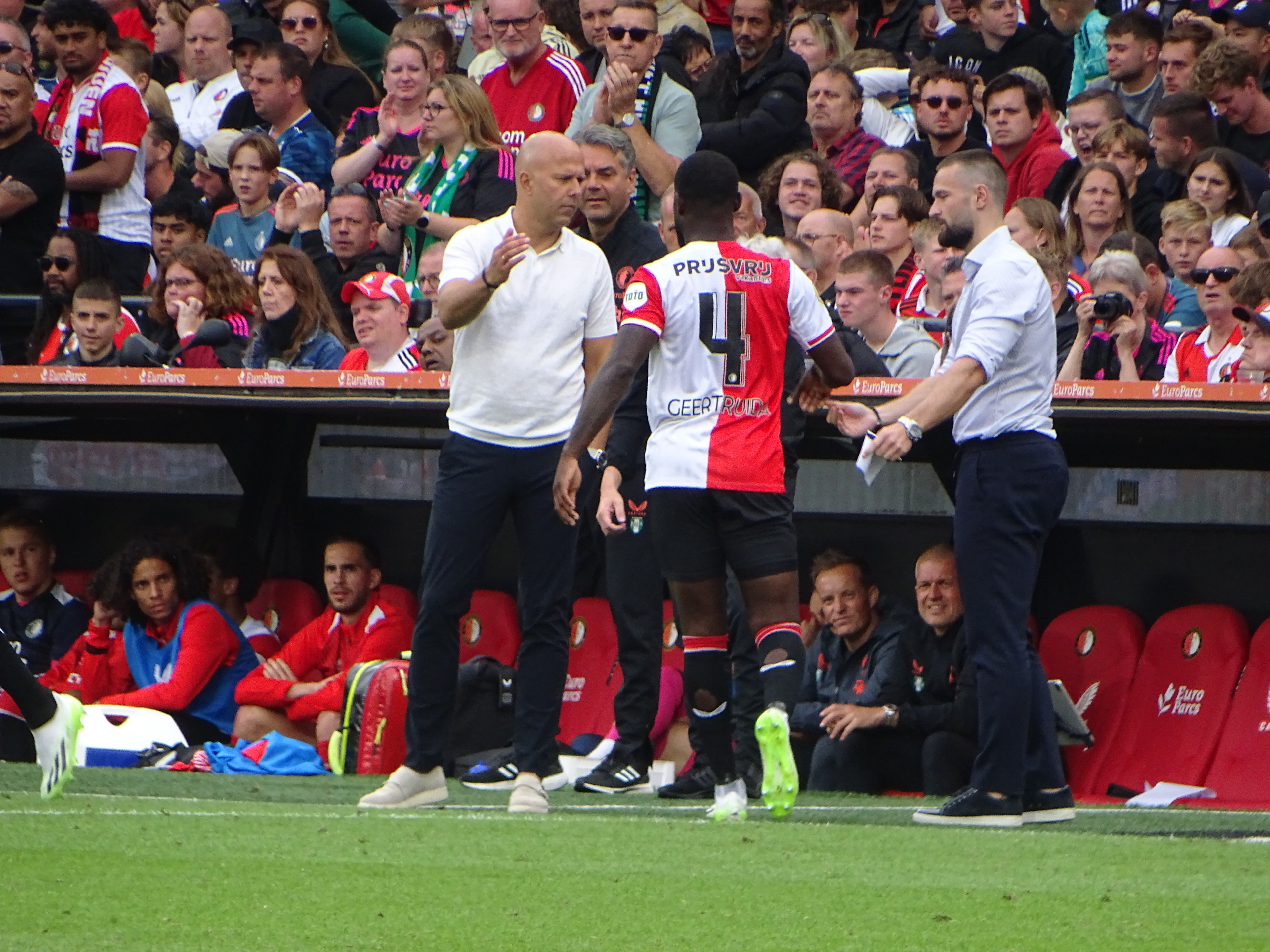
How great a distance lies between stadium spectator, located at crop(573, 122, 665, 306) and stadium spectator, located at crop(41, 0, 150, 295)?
15.3ft

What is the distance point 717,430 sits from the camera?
19.0ft

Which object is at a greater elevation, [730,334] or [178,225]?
[178,225]

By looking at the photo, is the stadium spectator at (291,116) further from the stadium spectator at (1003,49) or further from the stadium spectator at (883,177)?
the stadium spectator at (1003,49)

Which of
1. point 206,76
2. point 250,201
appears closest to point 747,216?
point 250,201

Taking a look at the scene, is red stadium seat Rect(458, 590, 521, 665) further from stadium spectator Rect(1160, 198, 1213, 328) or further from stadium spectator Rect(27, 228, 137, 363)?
stadium spectator Rect(1160, 198, 1213, 328)

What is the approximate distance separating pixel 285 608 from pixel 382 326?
178 cm

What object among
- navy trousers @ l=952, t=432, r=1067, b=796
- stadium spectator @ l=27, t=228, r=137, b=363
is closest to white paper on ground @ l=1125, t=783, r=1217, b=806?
navy trousers @ l=952, t=432, r=1067, b=796

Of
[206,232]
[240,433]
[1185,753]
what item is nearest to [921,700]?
[1185,753]

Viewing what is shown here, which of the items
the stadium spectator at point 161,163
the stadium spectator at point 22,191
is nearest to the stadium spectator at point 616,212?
the stadium spectator at point 22,191

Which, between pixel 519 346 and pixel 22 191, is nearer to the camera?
pixel 519 346

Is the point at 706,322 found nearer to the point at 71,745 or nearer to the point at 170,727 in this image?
the point at 71,745

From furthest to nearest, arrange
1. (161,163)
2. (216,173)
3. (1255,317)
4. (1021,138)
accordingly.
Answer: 1. (161,163)
2. (216,173)
3. (1021,138)
4. (1255,317)

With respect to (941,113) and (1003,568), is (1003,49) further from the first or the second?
(1003,568)

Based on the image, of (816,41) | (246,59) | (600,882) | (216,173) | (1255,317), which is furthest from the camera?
(246,59)
